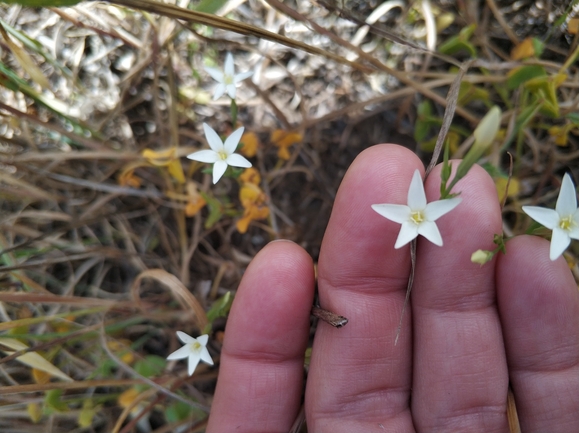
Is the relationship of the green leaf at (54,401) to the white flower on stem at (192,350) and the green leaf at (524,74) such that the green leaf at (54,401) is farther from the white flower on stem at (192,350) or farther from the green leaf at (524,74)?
the green leaf at (524,74)

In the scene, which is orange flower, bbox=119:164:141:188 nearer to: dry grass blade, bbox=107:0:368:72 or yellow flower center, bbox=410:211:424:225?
dry grass blade, bbox=107:0:368:72

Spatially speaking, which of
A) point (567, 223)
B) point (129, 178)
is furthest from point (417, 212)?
point (129, 178)

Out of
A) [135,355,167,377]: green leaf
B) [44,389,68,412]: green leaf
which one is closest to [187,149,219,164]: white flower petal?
[135,355,167,377]: green leaf

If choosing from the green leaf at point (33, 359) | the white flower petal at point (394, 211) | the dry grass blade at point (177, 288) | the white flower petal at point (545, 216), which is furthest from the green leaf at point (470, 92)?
the green leaf at point (33, 359)

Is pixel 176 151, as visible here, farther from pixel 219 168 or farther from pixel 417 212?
pixel 417 212

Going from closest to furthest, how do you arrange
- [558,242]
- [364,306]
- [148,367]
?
[558,242] < [364,306] < [148,367]

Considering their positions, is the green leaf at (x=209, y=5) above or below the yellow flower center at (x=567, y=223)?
above
